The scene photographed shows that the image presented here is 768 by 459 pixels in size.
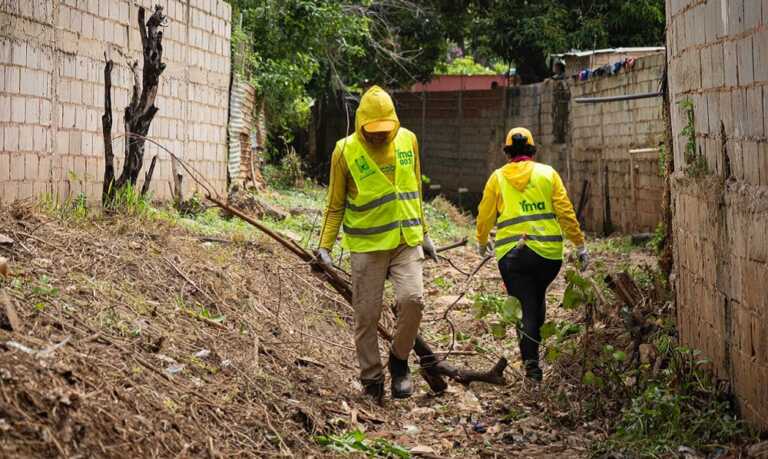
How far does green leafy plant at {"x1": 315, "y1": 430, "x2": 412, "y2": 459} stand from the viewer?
547 cm

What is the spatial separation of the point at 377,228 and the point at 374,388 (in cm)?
98

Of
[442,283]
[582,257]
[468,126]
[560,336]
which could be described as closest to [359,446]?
[560,336]

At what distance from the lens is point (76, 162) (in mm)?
9680

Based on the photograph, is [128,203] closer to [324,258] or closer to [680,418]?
[324,258]

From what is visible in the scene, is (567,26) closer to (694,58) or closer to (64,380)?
(694,58)

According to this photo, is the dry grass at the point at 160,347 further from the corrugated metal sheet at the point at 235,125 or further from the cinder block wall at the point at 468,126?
the cinder block wall at the point at 468,126

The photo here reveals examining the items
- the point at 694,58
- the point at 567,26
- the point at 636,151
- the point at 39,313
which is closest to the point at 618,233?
the point at 636,151

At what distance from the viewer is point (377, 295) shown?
660 centimetres

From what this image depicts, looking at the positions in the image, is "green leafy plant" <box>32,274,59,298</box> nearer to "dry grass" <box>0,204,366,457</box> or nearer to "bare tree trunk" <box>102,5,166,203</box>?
"dry grass" <box>0,204,366,457</box>

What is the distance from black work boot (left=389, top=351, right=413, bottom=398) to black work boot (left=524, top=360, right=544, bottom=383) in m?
0.91

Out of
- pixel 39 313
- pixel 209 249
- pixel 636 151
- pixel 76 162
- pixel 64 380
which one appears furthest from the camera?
pixel 636 151

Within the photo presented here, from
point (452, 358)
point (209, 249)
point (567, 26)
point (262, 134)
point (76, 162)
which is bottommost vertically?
point (452, 358)

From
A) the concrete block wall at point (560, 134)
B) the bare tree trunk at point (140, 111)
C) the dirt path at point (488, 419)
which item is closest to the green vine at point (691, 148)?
the dirt path at point (488, 419)

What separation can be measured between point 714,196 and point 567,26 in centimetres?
1802
